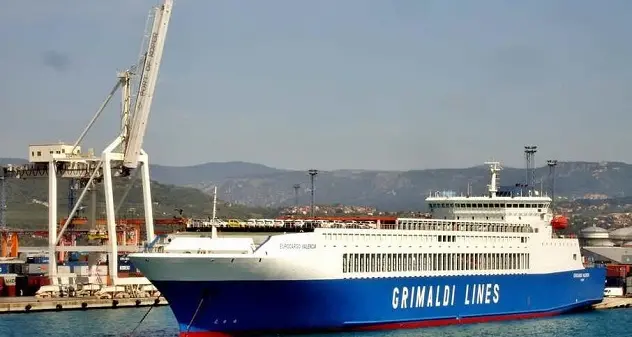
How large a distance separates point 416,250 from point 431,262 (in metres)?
1.42

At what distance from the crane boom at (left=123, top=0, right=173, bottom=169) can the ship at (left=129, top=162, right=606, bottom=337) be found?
21271mm

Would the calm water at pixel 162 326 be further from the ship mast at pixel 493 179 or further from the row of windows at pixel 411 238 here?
the ship mast at pixel 493 179

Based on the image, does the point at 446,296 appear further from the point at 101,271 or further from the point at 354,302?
the point at 101,271

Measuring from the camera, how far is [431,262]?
5912 centimetres

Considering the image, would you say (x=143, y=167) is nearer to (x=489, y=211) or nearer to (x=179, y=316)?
(x=489, y=211)

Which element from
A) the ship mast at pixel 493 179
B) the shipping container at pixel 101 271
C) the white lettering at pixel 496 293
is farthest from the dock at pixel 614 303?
the shipping container at pixel 101 271

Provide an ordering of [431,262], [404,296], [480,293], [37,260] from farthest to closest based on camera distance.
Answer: [37,260], [480,293], [431,262], [404,296]

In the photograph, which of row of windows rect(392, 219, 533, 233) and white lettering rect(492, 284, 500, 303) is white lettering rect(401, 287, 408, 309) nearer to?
row of windows rect(392, 219, 533, 233)

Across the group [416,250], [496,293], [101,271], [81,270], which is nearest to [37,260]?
[81,270]

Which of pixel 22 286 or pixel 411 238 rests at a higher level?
pixel 411 238

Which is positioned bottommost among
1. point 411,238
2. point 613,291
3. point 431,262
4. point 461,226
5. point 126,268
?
point 613,291

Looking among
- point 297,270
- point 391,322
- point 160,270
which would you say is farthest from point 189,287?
point 391,322

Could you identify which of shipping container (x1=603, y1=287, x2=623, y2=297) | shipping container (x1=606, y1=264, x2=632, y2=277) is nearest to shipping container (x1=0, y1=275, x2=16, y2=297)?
shipping container (x1=603, y1=287, x2=623, y2=297)

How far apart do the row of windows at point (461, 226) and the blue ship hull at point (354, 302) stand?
8.96 ft
